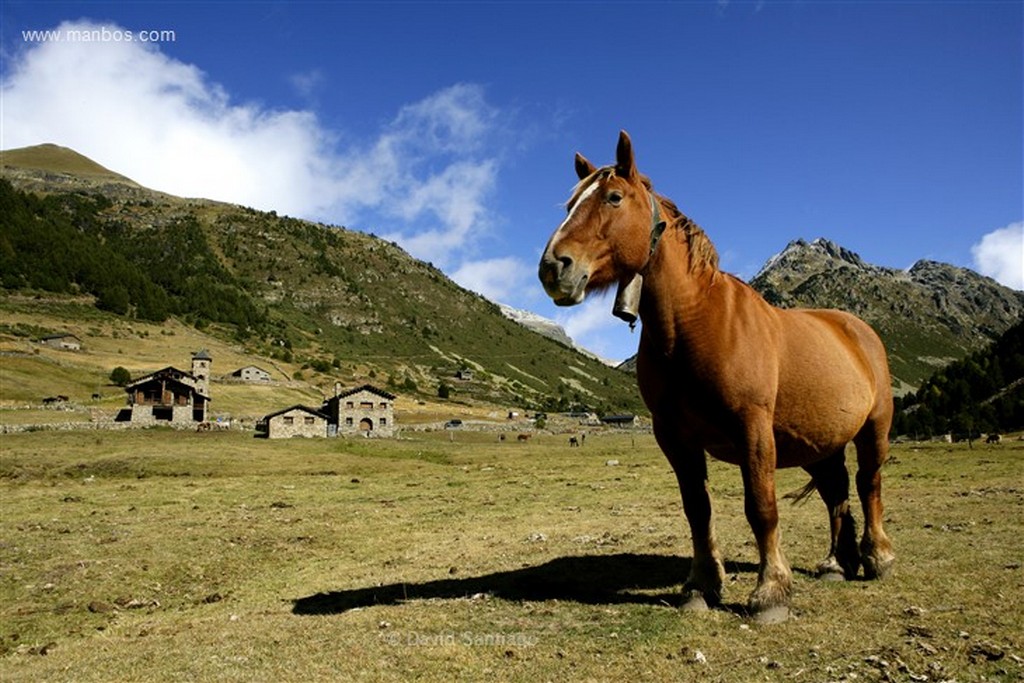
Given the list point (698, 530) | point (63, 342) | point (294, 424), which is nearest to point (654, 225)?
point (698, 530)

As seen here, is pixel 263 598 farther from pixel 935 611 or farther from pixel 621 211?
pixel 935 611

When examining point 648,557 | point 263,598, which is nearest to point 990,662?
point 648,557

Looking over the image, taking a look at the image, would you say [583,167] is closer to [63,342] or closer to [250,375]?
[250,375]

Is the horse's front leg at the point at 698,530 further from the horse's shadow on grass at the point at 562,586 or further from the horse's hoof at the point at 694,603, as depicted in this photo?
the horse's shadow on grass at the point at 562,586

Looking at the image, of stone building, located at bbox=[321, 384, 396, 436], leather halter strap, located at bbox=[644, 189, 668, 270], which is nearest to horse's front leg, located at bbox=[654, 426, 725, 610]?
leather halter strap, located at bbox=[644, 189, 668, 270]

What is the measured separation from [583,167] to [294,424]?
81372 millimetres

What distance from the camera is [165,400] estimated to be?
89.5m

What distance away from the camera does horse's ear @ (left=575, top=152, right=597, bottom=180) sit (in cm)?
705

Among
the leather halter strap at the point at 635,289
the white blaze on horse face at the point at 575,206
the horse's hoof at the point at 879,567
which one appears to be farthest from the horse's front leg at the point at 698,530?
the white blaze on horse face at the point at 575,206

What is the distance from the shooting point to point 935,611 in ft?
22.1

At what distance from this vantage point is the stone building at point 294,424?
262ft

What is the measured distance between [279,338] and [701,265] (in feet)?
637

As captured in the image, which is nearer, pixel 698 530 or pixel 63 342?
pixel 698 530

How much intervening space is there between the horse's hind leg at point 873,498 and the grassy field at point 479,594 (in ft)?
0.96
